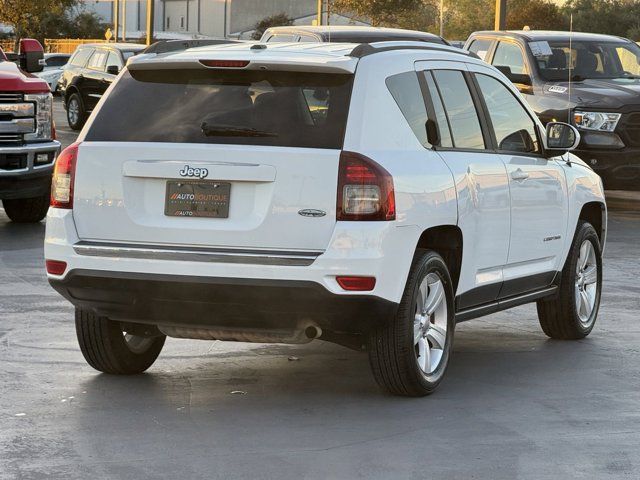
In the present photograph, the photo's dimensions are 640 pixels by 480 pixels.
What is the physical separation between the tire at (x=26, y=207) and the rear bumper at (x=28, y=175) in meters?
0.43

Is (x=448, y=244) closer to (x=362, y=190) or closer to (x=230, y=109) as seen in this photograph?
(x=362, y=190)

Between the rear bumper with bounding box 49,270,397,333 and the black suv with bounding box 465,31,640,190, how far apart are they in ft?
35.2

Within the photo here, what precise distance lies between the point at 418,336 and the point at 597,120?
10645 millimetres

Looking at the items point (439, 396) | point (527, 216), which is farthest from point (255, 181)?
point (527, 216)

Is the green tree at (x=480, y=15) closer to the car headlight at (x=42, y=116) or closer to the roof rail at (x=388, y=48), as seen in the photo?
the car headlight at (x=42, y=116)

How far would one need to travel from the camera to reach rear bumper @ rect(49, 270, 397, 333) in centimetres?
675

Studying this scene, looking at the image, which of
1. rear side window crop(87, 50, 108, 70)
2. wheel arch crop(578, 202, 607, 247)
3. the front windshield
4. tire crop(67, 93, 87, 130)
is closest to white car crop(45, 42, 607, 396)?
wheel arch crop(578, 202, 607, 247)

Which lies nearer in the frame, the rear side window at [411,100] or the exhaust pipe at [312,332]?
the exhaust pipe at [312,332]

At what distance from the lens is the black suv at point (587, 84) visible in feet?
56.9

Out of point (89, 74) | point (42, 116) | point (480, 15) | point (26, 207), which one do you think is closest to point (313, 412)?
point (42, 116)

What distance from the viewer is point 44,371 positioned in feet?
25.9

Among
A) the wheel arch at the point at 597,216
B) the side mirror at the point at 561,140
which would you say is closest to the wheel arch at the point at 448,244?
the side mirror at the point at 561,140

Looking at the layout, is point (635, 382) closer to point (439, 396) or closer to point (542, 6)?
point (439, 396)

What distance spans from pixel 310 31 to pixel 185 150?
438 inches
